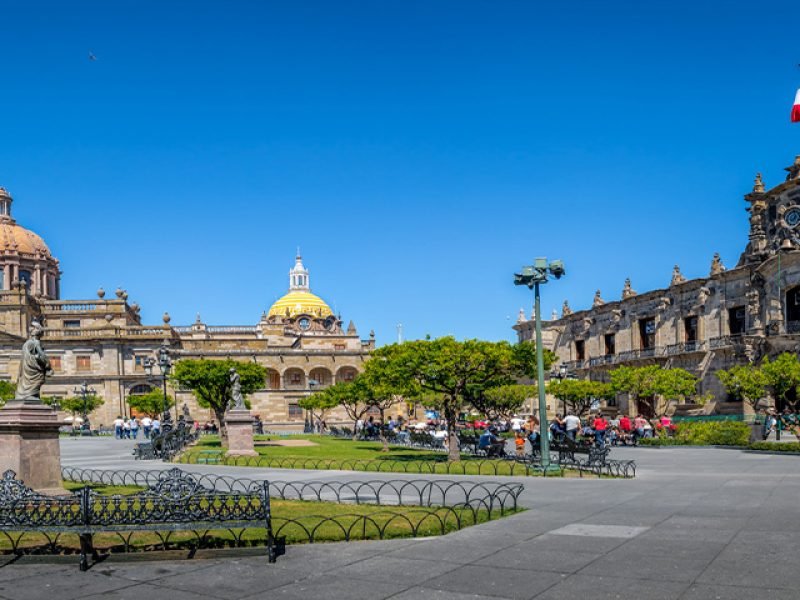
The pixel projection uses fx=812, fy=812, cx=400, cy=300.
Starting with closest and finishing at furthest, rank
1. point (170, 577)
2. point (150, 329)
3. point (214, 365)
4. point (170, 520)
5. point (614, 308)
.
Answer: point (170, 577), point (170, 520), point (214, 365), point (614, 308), point (150, 329)

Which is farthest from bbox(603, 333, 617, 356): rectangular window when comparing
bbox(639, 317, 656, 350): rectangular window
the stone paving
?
the stone paving

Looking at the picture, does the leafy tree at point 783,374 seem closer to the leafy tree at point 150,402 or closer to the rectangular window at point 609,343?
the rectangular window at point 609,343

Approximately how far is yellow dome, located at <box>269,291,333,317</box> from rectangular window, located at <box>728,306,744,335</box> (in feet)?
182

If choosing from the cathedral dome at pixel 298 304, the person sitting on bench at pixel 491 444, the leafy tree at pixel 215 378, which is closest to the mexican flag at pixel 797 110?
the person sitting on bench at pixel 491 444

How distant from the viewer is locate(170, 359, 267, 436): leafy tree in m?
33.4

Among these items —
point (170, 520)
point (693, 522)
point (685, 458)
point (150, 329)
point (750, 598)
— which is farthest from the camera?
point (150, 329)

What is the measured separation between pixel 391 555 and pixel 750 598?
12.1ft

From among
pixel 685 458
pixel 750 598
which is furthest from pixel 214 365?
pixel 750 598

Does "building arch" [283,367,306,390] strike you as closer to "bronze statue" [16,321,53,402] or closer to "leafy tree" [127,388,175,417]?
"leafy tree" [127,388,175,417]

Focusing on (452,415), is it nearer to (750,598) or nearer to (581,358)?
(750,598)

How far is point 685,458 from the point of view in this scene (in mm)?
22297

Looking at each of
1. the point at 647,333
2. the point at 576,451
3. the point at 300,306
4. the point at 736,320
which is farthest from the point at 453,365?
the point at 300,306

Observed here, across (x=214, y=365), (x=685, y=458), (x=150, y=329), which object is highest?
(x=150, y=329)

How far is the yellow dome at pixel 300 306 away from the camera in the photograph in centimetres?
8981
